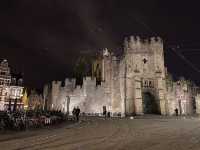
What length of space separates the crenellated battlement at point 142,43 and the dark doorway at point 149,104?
7.74 m

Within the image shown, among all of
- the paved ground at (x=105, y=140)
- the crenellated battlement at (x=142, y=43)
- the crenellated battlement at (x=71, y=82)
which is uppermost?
the crenellated battlement at (x=142, y=43)

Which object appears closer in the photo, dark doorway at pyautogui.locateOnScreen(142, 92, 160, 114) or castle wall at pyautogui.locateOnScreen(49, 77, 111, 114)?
dark doorway at pyautogui.locateOnScreen(142, 92, 160, 114)

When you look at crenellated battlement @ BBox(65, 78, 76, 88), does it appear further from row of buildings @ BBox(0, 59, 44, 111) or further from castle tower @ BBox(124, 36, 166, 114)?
castle tower @ BBox(124, 36, 166, 114)

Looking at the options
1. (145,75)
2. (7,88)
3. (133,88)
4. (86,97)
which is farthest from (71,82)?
(7,88)

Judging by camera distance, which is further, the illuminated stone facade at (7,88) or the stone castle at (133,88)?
the illuminated stone facade at (7,88)

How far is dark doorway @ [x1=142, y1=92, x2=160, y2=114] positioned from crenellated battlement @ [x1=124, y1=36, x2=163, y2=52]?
7741mm

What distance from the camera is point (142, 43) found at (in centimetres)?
3881

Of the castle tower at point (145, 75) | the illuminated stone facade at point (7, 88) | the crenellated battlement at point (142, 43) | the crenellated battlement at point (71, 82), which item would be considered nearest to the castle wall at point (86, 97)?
the crenellated battlement at point (71, 82)

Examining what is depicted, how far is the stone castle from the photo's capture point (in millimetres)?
36062

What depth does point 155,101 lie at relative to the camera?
3719 cm

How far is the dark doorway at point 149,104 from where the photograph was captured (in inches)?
1443

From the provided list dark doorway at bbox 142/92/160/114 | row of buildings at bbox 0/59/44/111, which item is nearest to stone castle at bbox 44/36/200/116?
dark doorway at bbox 142/92/160/114

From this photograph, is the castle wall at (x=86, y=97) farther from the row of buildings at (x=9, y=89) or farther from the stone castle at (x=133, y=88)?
the row of buildings at (x=9, y=89)

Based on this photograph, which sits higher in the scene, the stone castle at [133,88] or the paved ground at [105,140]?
the stone castle at [133,88]
